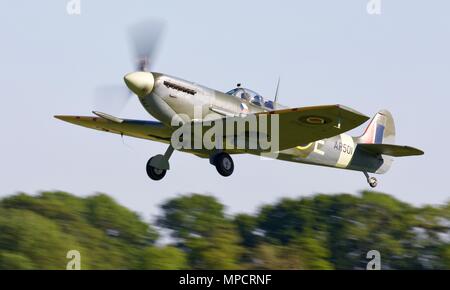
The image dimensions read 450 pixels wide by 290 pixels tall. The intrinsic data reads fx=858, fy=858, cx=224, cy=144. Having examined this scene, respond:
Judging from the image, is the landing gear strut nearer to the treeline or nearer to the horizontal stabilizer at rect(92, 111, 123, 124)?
the horizontal stabilizer at rect(92, 111, 123, 124)

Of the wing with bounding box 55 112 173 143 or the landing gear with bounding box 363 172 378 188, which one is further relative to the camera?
the landing gear with bounding box 363 172 378 188

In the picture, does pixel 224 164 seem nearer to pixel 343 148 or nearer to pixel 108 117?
pixel 108 117

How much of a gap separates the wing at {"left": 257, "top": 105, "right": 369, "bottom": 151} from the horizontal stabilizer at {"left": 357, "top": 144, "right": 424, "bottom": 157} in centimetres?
244

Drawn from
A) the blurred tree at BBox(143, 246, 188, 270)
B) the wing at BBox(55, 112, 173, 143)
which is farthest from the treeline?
the wing at BBox(55, 112, 173, 143)

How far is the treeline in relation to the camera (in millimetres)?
28688

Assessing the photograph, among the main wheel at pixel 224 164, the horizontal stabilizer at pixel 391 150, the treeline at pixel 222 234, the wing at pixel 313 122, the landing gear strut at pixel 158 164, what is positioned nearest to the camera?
the wing at pixel 313 122

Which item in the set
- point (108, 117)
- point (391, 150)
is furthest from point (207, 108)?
point (391, 150)

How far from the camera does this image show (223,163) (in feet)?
53.8

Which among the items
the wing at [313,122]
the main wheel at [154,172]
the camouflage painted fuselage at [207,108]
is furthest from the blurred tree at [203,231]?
the wing at [313,122]

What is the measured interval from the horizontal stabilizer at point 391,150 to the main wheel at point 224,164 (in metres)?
3.75

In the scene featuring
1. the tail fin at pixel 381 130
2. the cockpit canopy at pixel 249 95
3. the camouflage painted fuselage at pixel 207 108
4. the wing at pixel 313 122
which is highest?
the tail fin at pixel 381 130

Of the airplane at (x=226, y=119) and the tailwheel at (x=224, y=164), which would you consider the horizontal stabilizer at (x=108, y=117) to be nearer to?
the airplane at (x=226, y=119)

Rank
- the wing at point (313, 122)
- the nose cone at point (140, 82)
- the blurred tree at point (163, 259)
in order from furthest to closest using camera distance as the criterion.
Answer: the blurred tree at point (163, 259) < the nose cone at point (140, 82) < the wing at point (313, 122)

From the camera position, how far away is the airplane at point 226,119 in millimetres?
15211
